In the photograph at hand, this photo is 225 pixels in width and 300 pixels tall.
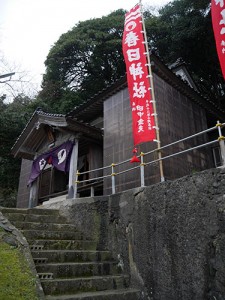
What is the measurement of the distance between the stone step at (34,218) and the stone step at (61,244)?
124cm

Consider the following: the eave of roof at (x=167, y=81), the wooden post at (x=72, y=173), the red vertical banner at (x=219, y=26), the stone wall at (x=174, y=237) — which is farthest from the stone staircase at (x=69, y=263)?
the eave of roof at (x=167, y=81)

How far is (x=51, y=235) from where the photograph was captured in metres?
6.84

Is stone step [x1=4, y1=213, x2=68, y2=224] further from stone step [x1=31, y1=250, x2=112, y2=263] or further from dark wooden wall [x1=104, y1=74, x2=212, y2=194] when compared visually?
dark wooden wall [x1=104, y1=74, x2=212, y2=194]

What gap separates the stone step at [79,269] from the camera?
535 centimetres

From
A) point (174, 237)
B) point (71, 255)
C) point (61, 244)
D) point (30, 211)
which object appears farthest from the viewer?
point (30, 211)

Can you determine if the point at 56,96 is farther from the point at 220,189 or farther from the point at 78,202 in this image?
the point at 220,189

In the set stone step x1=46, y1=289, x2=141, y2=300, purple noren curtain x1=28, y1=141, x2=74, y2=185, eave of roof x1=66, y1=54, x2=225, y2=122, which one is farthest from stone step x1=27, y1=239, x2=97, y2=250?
eave of roof x1=66, y1=54, x2=225, y2=122

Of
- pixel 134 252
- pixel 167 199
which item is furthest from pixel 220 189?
pixel 134 252

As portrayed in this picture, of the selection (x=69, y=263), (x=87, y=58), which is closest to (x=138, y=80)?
(x=69, y=263)

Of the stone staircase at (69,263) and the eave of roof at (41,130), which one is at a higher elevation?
the eave of roof at (41,130)

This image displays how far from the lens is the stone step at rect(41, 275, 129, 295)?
15.8 ft

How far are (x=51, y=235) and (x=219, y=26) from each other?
22.6 feet

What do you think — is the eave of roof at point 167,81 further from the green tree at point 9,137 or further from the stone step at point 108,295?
the stone step at point 108,295

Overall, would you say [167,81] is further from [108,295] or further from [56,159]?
[108,295]
